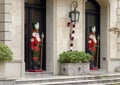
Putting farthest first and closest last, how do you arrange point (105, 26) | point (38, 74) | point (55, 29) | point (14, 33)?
point (105, 26)
point (55, 29)
point (38, 74)
point (14, 33)

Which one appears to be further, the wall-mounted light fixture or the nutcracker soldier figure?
the nutcracker soldier figure

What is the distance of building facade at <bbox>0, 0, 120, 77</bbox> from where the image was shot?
63.0 feet

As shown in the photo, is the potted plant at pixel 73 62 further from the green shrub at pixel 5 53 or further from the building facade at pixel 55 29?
the green shrub at pixel 5 53

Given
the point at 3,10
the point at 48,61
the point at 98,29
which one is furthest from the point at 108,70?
the point at 3,10

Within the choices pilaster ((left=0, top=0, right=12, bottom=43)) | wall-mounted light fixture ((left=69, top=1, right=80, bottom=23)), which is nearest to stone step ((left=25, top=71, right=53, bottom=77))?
pilaster ((left=0, top=0, right=12, bottom=43))

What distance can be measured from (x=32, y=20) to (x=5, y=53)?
3.85 m

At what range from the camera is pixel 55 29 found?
2128cm

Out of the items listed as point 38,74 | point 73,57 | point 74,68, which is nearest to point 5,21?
point 38,74

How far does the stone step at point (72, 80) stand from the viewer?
709 inches

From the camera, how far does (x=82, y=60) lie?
69.6 feet

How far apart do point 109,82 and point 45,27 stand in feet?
12.9

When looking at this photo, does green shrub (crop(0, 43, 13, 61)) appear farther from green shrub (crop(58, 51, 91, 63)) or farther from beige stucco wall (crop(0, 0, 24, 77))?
green shrub (crop(58, 51, 91, 63))

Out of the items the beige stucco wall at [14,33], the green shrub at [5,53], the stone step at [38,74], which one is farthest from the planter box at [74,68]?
the green shrub at [5,53]

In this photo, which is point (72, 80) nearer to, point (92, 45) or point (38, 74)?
point (38, 74)
